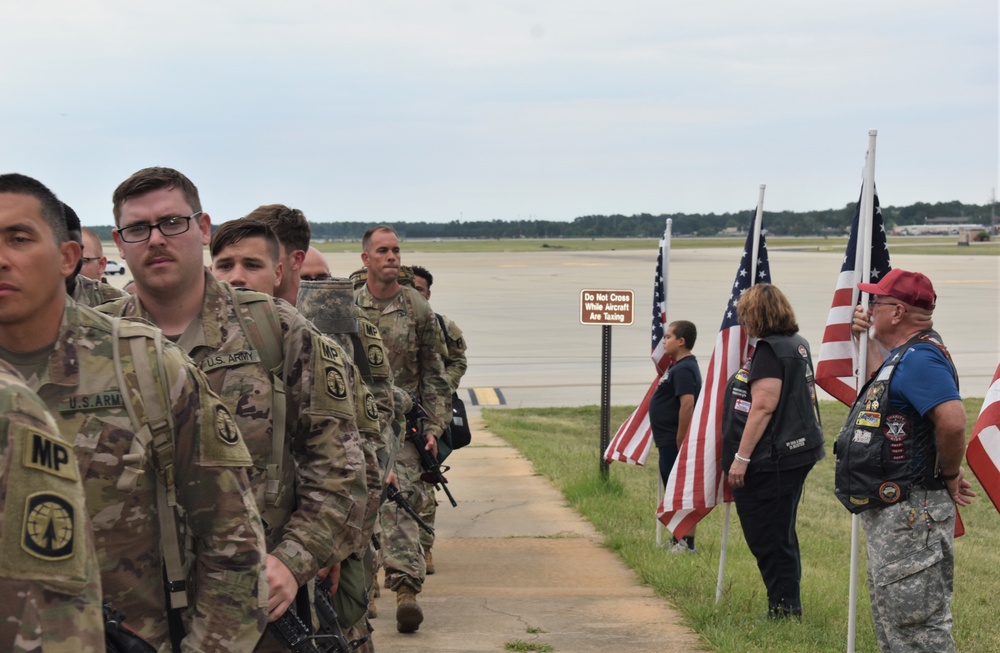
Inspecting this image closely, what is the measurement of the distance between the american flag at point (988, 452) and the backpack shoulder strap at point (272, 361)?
328 cm

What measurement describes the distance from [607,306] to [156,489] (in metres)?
9.17

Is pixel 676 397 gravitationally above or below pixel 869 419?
below

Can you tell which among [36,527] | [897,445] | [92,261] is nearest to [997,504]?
[897,445]

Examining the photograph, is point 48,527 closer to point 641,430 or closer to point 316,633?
point 316,633

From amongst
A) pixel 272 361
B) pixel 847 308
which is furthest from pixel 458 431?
pixel 272 361

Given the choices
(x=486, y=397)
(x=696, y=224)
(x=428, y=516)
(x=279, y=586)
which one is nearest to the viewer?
(x=279, y=586)

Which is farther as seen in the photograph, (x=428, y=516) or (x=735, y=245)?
(x=735, y=245)

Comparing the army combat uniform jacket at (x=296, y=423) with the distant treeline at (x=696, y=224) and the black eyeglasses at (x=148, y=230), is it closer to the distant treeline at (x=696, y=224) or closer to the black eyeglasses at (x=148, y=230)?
the black eyeglasses at (x=148, y=230)

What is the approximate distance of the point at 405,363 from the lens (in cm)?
735

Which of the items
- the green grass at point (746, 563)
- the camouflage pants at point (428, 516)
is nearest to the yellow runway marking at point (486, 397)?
the green grass at point (746, 563)

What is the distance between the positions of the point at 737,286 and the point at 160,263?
18.7 feet

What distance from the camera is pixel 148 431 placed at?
240 cm

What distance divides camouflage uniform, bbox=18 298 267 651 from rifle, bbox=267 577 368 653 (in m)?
0.52

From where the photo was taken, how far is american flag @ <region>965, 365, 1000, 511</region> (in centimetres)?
522
